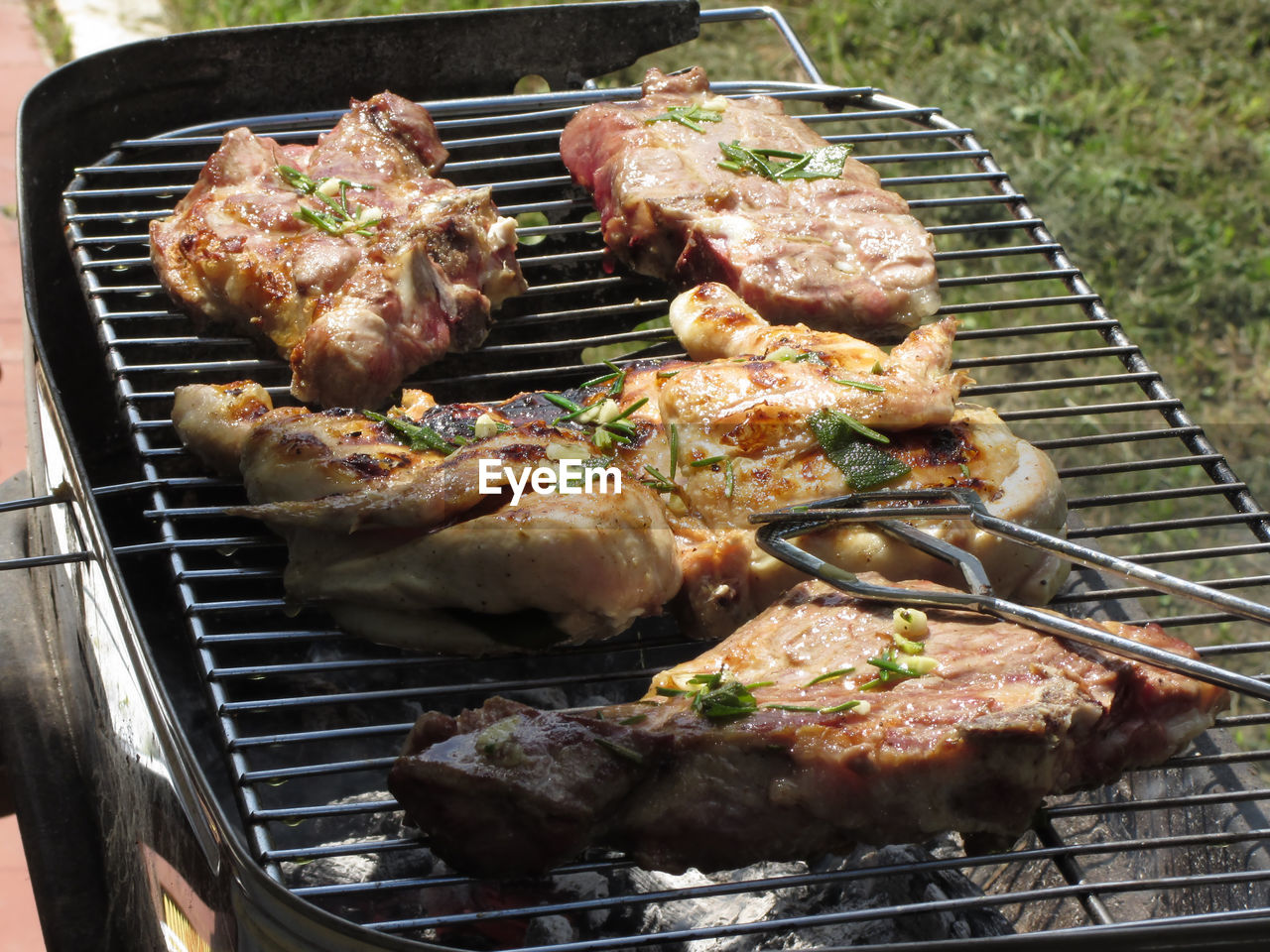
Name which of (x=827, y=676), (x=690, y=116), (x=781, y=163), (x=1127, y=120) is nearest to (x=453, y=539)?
(x=827, y=676)

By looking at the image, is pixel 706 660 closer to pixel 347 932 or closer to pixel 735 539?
pixel 735 539

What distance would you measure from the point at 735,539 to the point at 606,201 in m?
1.35

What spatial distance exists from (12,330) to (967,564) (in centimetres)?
470

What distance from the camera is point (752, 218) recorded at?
3.40 metres

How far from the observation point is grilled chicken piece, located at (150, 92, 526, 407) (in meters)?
2.97

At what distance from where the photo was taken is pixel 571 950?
74.2 inches

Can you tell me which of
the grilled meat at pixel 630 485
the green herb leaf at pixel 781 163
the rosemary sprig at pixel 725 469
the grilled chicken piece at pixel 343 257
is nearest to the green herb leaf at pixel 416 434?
the grilled meat at pixel 630 485

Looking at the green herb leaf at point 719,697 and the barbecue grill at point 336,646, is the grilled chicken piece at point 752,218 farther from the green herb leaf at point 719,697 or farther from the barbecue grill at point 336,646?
the green herb leaf at point 719,697

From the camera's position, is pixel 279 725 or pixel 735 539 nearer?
pixel 735 539

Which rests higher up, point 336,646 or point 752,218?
point 752,218

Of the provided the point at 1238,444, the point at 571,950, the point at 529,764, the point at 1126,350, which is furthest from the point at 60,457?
the point at 1238,444

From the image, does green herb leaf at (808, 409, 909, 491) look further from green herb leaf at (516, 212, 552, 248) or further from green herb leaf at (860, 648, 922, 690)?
green herb leaf at (516, 212, 552, 248)

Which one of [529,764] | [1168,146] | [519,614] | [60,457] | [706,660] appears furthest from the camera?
[1168,146]

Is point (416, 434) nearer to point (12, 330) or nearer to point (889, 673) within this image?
point (889, 673)
